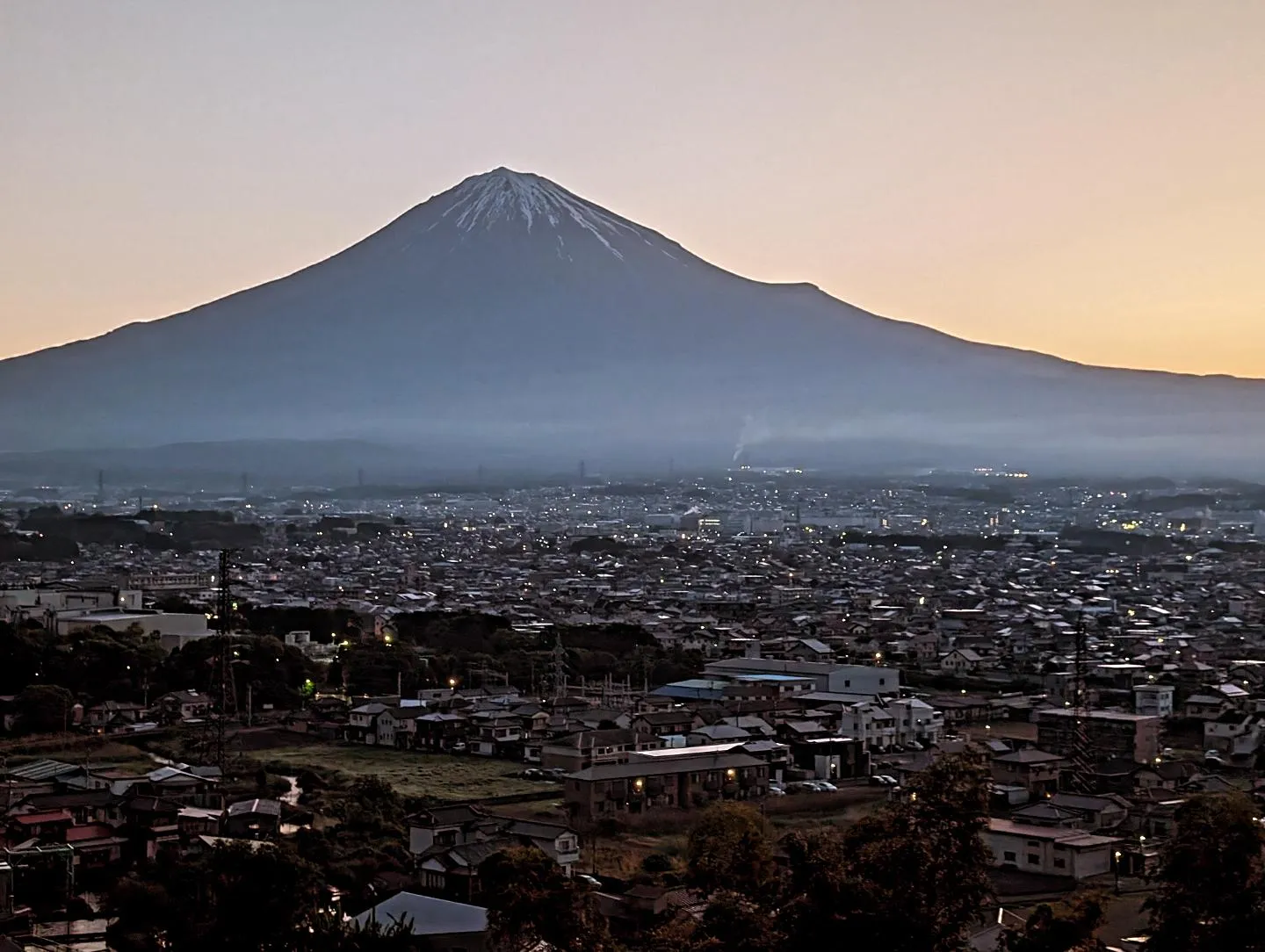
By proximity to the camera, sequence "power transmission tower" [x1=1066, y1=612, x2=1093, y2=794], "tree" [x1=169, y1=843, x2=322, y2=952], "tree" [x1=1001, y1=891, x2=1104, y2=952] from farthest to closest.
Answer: "power transmission tower" [x1=1066, y1=612, x2=1093, y2=794] → "tree" [x1=169, y1=843, x2=322, y2=952] → "tree" [x1=1001, y1=891, x2=1104, y2=952]

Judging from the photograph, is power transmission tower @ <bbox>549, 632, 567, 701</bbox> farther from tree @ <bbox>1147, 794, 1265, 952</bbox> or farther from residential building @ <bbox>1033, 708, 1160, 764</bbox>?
tree @ <bbox>1147, 794, 1265, 952</bbox>

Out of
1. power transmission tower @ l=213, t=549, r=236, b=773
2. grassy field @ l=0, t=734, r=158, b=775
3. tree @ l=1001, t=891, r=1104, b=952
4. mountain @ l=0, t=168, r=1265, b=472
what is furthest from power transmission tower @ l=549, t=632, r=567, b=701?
mountain @ l=0, t=168, r=1265, b=472

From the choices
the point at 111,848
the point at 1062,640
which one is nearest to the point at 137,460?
the point at 1062,640

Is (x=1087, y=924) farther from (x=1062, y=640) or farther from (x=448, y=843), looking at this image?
(x=1062, y=640)

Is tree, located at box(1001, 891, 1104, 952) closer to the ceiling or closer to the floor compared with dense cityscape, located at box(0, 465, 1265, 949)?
closer to the ceiling

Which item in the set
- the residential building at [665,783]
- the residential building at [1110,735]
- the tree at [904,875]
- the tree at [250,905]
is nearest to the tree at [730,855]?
the tree at [904,875]

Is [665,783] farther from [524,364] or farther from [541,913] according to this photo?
[524,364]

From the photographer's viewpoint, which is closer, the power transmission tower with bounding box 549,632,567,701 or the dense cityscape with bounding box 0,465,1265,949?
the dense cityscape with bounding box 0,465,1265,949
